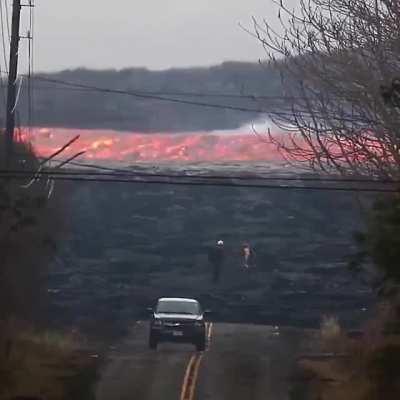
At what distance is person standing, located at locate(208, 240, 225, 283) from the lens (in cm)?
7188

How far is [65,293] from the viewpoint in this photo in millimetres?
65188

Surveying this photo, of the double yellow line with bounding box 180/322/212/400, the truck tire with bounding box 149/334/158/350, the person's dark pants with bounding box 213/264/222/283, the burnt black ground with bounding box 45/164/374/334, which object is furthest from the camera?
the person's dark pants with bounding box 213/264/222/283

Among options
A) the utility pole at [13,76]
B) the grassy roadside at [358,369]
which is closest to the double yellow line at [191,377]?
the grassy roadside at [358,369]

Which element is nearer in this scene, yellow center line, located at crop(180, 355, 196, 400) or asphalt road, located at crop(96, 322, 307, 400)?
yellow center line, located at crop(180, 355, 196, 400)

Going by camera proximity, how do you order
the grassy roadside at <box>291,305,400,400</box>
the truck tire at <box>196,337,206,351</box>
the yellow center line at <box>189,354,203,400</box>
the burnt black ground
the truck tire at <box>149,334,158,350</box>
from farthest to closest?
the burnt black ground < the truck tire at <box>196,337,206,351</box> < the truck tire at <box>149,334,158,350</box> < the yellow center line at <box>189,354,203,400</box> < the grassy roadside at <box>291,305,400,400</box>

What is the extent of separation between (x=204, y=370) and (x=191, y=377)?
1875mm

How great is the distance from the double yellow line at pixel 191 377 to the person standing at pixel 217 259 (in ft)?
84.9

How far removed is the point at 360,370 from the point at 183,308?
14595 millimetres

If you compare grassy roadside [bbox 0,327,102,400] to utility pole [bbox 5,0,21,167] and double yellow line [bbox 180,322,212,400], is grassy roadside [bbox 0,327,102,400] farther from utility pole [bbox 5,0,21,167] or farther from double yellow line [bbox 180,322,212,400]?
utility pole [bbox 5,0,21,167]

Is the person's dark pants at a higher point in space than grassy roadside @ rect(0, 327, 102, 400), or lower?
higher

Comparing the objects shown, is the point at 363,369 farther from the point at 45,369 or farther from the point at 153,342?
the point at 153,342

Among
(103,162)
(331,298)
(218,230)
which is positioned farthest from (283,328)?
(218,230)

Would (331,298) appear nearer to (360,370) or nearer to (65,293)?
(65,293)

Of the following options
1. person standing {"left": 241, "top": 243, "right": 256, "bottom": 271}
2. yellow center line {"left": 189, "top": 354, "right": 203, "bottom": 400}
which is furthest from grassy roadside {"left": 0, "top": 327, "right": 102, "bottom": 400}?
person standing {"left": 241, "top": 243, "right": 256, "bottom": 271}
